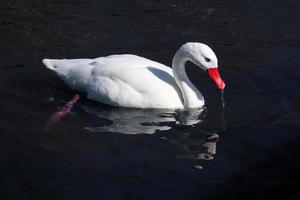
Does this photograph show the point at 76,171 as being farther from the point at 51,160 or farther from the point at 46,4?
the point at 46,4

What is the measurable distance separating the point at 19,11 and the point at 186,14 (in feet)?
10.5

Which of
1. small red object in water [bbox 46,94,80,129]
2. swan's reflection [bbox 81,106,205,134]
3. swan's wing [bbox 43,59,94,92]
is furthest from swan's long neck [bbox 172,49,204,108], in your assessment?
small red object in water [bbox 46,94,80,129]

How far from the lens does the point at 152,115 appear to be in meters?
10.5

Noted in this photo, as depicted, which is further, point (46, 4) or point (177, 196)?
point (46, 4)

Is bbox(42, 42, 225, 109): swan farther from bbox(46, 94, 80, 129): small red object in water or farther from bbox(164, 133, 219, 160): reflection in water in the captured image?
bbox(164, 133, 219, 160): reflection in water

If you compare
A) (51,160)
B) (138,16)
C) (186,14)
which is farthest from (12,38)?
(51,160)

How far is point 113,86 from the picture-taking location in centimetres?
1070

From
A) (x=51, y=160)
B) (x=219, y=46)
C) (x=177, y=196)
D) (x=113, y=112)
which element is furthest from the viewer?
(x=219, y=46)

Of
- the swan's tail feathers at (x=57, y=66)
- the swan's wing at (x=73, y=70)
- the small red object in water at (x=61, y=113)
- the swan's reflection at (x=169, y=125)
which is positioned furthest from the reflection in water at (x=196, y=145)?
the swan's tail feathers at (x=57, y=66)

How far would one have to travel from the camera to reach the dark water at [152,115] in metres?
8.80

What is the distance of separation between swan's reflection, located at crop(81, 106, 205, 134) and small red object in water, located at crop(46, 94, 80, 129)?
0.19 m

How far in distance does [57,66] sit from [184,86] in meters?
1.97

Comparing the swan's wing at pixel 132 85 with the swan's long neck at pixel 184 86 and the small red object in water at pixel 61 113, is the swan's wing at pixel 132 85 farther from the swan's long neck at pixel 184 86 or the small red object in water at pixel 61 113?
the small red object in water at pixel 61 113

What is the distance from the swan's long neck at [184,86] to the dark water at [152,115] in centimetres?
18
